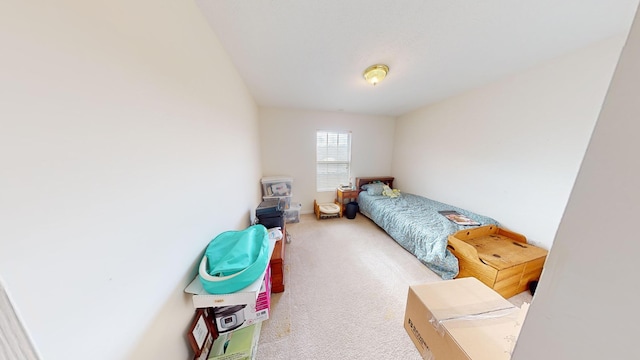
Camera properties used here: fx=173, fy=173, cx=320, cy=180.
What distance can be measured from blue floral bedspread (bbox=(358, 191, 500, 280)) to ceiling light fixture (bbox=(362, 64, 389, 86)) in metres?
1.86

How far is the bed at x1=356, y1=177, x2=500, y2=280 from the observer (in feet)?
6.29

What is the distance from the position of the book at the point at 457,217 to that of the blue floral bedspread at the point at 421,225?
2.4 inches

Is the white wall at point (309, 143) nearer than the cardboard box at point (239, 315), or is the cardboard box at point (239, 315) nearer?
the cardboard box at point (239, 315)

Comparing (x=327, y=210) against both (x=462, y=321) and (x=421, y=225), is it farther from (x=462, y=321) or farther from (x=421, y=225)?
(x=462, y=321)

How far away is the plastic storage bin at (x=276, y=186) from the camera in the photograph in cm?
319

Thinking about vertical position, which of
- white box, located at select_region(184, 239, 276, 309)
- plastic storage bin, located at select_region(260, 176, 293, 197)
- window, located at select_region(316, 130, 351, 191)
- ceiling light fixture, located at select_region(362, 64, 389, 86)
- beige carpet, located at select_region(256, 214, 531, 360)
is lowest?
beige carpet, located at select_region(256, 214, 531, 360)

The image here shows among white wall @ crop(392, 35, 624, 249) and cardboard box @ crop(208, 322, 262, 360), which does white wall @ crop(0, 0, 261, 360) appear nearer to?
cardboard box @ crop(208, 322, 262, 360)

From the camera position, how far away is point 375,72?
1.90 metres

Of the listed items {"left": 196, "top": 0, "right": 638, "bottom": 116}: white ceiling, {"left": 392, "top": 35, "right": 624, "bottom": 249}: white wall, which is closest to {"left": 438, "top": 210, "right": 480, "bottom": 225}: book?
{"left": 392, "top": 35, "right": 624, "bottom": 249}: white wall

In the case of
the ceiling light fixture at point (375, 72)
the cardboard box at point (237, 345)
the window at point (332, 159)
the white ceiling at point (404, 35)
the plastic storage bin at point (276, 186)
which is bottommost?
the cardboard box at point (237, 345)

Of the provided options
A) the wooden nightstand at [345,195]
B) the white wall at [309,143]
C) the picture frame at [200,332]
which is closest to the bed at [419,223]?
the wooden nightstand at [345,195]

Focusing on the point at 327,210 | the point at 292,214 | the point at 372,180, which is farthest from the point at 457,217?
the point at 292,214

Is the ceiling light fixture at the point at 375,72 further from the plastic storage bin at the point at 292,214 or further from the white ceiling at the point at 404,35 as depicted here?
the plastic storage bin at the point at 292,214

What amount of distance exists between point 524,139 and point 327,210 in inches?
109
